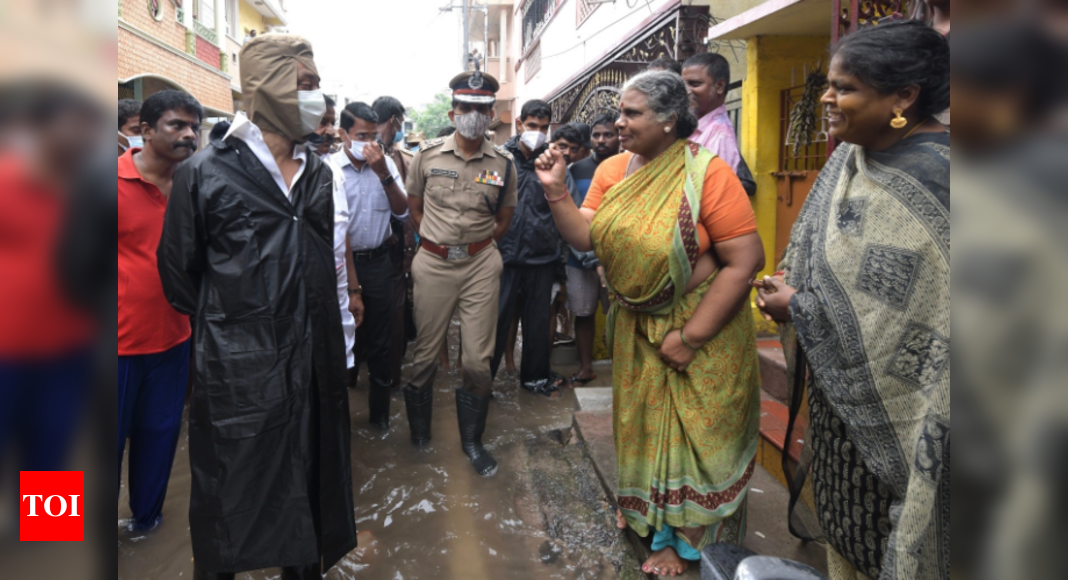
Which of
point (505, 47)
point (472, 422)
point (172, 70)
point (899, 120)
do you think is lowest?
point (472, 422)

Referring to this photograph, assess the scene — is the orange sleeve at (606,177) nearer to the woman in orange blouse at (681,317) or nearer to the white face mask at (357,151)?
the woman in orange blouse at (681,317)

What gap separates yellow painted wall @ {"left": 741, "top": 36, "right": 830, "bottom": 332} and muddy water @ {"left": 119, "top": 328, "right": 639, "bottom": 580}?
1868 mm

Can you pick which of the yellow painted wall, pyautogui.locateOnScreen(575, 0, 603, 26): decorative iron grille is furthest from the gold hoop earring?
pyautogui.locateOnScreen(575, 0, 603, 26): decorative iron grille

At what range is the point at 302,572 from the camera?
2.46 meters

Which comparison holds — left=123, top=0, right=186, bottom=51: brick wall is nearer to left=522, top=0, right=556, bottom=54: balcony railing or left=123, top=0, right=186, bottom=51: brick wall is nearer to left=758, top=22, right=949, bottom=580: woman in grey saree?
left=522, top=0, right=556, bottom=54: balcony railing

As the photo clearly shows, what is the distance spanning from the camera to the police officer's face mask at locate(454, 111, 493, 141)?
3928mm

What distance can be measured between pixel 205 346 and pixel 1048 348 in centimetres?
232

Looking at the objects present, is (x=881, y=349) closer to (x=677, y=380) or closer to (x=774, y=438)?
(x=677, y=380)

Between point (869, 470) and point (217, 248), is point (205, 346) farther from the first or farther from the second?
point (869, 470)

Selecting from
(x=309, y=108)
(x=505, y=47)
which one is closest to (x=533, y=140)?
(x=309, y=108)

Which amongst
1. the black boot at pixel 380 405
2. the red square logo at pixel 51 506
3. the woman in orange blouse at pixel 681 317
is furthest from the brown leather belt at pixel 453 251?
the red square logo at pixel 51 506

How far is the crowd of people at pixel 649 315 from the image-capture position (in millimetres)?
1514

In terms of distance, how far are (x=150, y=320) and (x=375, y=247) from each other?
180 cm

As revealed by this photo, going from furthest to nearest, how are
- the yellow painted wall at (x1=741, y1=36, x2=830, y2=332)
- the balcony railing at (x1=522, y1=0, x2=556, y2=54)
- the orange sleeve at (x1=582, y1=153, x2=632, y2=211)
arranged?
1. the balcony railing at (x1=522, y1=0, x2=556, y2=54)
2. the yellow painted wall at (x1=741, y1=36, x2=830, y2=332)
3. the orange sleeve at (x1=582, y1=153, x2=632, y2=211)
